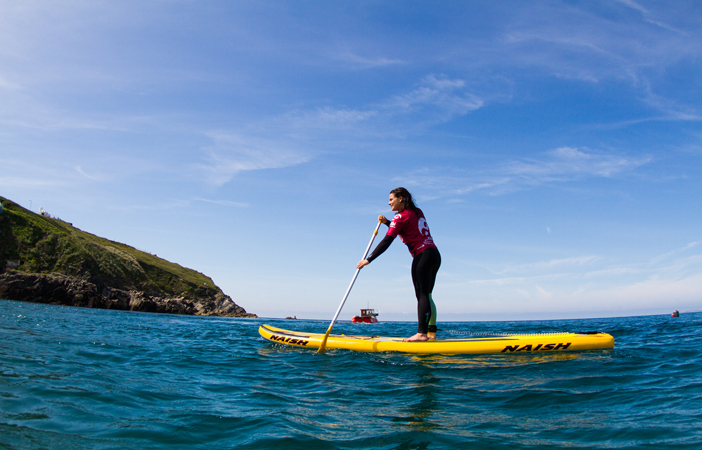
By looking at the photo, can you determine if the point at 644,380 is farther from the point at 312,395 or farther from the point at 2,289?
the point at 2,289

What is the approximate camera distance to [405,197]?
28.1 ft

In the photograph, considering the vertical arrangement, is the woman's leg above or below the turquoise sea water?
above

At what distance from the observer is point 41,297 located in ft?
148

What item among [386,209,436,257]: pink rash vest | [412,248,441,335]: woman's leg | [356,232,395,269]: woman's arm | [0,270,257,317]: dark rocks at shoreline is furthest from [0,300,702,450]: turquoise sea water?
[0,270,257,317]: dark rocks at shoreline

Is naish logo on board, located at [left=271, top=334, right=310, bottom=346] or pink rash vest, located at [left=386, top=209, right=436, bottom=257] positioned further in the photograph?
naish logo on board, located at [left=271, top=334, right=310, bottom=346]

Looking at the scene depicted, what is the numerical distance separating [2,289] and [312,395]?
2187 inches

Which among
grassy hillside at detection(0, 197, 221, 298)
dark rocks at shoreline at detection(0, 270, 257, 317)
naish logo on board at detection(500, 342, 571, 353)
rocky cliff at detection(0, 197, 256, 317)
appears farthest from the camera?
grassy hillside at detection(0, 197, 221, 298)

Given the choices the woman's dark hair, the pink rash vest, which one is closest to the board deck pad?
the pink rash vest

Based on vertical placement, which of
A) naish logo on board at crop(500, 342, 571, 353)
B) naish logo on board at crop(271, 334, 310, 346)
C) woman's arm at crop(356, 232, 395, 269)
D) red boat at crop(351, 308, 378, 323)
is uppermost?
woman's arm at crop(356, 232, 395, 269)

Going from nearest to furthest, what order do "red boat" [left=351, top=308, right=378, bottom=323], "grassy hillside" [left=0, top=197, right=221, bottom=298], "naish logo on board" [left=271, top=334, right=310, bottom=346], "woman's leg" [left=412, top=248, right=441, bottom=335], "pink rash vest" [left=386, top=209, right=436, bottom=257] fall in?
1. "woman's leg" [left=412, top=248, right=441, bottom=335]
2. "pink rash vest" [left=386, top=209, right=436, bottom=257]
3. "naish logo on board" [left=271, top=334, right=310, bottom=346]
4. "grassy hillside" [left=0, top=197, right=221, bottom=298]
5. "red boat" [left=351, top=308, right=378, bottom=323]

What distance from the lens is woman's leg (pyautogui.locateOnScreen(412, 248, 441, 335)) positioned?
809 centimetres

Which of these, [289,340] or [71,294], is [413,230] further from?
[71,294]

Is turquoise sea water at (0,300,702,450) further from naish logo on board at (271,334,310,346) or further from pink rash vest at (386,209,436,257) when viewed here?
pink rash vest at (386,209,436,257)

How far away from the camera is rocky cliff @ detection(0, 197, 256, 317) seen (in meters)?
45.6
